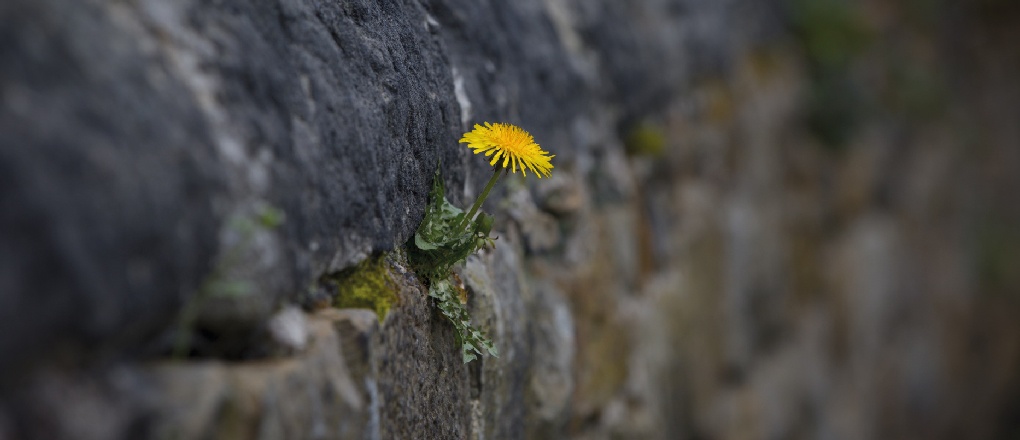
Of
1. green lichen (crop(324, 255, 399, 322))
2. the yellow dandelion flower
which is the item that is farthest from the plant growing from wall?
green lichen (crop(324, 255, 399, 322))

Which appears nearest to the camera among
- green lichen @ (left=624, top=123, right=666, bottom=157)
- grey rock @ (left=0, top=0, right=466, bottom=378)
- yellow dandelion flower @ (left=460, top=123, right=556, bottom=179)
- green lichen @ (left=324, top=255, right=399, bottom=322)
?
grey rock @ (left=0, top=0, right=466, bottom=378)

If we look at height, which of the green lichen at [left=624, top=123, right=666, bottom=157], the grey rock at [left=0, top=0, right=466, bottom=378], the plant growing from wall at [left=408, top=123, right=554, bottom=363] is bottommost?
the grey rock at [left=0, top=0, right=466, bottom=378]

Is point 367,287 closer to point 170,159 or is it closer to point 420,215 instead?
point 420,215

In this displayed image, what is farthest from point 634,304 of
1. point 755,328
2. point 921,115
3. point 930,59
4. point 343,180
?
point 930,59

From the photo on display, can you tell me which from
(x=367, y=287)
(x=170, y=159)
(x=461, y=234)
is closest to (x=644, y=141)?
(x=461, y=234)

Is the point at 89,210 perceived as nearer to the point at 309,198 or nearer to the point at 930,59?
the point at 309,198

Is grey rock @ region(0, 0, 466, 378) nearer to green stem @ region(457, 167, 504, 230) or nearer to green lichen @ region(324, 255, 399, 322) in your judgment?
green lichen @ region(324, 255, 399, 322)

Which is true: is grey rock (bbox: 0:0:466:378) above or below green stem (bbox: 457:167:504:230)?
below
